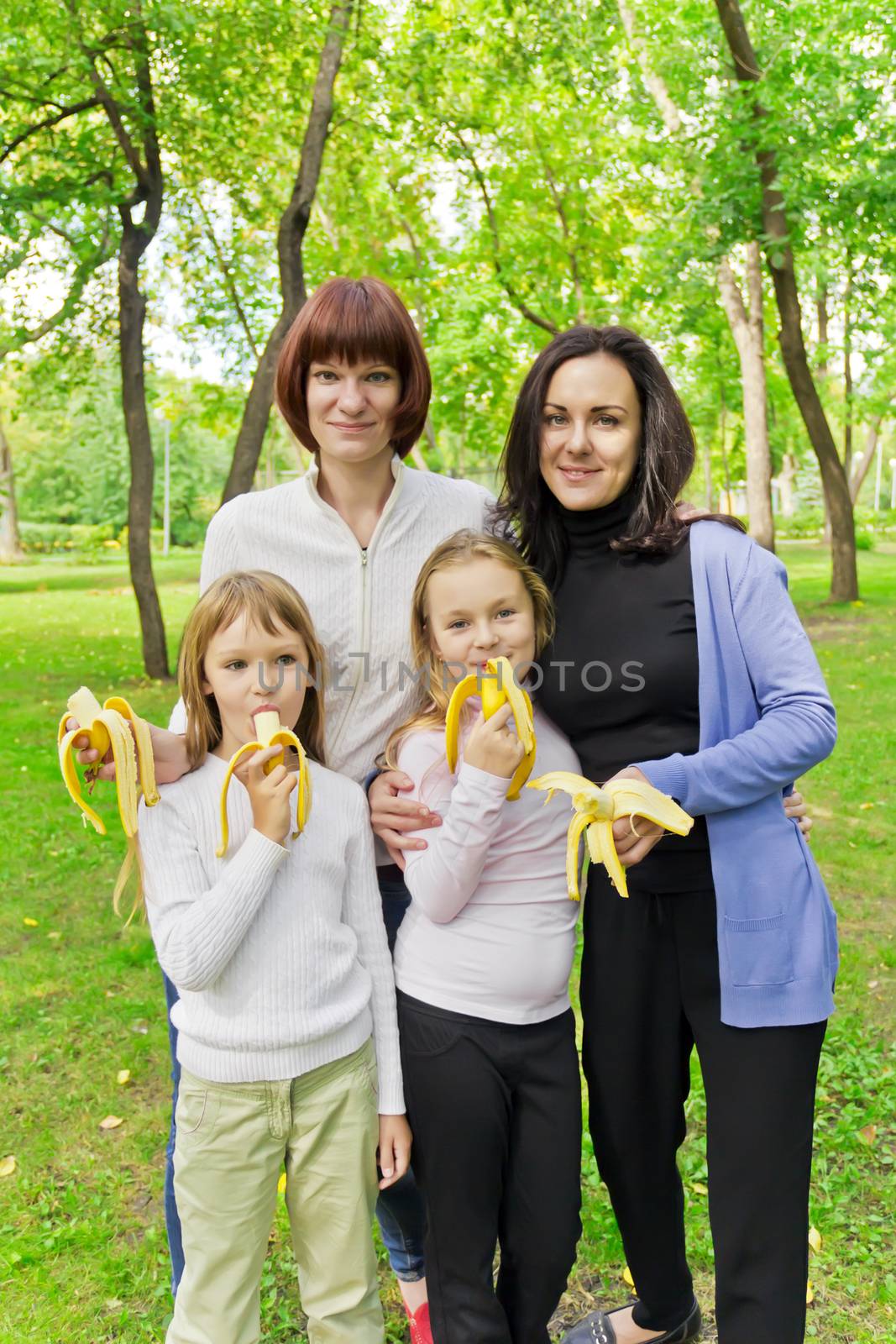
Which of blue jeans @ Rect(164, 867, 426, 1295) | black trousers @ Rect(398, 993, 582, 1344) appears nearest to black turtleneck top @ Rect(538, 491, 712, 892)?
black trousers @ Rect(398, 993, 582, 1344)

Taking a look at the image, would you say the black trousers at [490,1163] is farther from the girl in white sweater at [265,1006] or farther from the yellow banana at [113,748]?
the yellow banana at [113,748]

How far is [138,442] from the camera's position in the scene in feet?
38.1

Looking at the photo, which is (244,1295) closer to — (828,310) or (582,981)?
(582,981)

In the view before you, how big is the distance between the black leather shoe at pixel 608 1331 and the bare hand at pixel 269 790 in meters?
1.67

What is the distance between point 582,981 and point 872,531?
42.0m

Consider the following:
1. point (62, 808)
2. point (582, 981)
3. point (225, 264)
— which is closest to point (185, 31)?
point (225, 264)

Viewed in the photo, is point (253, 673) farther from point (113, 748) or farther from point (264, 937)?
point (264, 937)

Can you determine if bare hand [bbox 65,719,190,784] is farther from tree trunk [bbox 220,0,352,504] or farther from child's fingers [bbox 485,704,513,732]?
tree trunk [bbox 220,0,352,504]

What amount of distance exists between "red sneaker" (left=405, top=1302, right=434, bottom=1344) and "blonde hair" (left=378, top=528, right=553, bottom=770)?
140 centimetres

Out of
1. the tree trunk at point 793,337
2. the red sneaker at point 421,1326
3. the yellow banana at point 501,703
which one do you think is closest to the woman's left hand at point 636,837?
the yellow banana at point 501,703

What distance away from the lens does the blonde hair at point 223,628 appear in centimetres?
221

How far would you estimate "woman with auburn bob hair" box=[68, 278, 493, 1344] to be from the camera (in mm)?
2311

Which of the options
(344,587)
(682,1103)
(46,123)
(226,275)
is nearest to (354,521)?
(344,587)

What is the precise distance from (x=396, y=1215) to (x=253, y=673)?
1.45 metres
